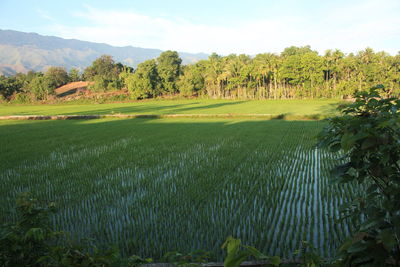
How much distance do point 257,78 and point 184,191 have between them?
42.5 meters

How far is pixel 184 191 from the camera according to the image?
671 centimetres

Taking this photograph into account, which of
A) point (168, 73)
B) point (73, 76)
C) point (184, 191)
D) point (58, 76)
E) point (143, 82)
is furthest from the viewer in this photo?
point (73, 76)

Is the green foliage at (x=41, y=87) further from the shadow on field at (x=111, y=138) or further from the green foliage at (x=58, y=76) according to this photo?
the shadow on field at (x=111, y=138)

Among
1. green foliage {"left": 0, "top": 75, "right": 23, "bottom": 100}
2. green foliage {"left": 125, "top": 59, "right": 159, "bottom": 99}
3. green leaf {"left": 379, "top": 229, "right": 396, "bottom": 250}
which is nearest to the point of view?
green leaf {"left": 379, "top": 229, "right": 396, "bottom": 250}

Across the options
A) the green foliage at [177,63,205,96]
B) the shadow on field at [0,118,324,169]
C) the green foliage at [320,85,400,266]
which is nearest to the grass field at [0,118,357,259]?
the shadow on field at [0,118,324,169]

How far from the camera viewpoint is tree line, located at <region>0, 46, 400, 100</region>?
39841 mm

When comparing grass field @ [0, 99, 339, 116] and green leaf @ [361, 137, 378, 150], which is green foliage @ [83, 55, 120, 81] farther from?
green leaf @ [361, 137, 378, 150]

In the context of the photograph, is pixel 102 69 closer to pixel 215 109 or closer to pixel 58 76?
pixel 58 76

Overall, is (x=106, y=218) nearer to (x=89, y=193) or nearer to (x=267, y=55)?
(x=89, y=193)

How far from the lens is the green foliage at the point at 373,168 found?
58.2 inches

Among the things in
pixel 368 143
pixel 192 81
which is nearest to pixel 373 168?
pixel 368 143

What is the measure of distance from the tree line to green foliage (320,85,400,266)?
3837cm

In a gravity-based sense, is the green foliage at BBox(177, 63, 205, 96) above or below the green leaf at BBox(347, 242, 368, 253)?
above

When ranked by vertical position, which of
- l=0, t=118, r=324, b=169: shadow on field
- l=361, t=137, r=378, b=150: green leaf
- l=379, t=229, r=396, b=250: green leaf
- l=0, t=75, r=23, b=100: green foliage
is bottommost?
l=0, t=118, r=324, b=169: shadow on field
